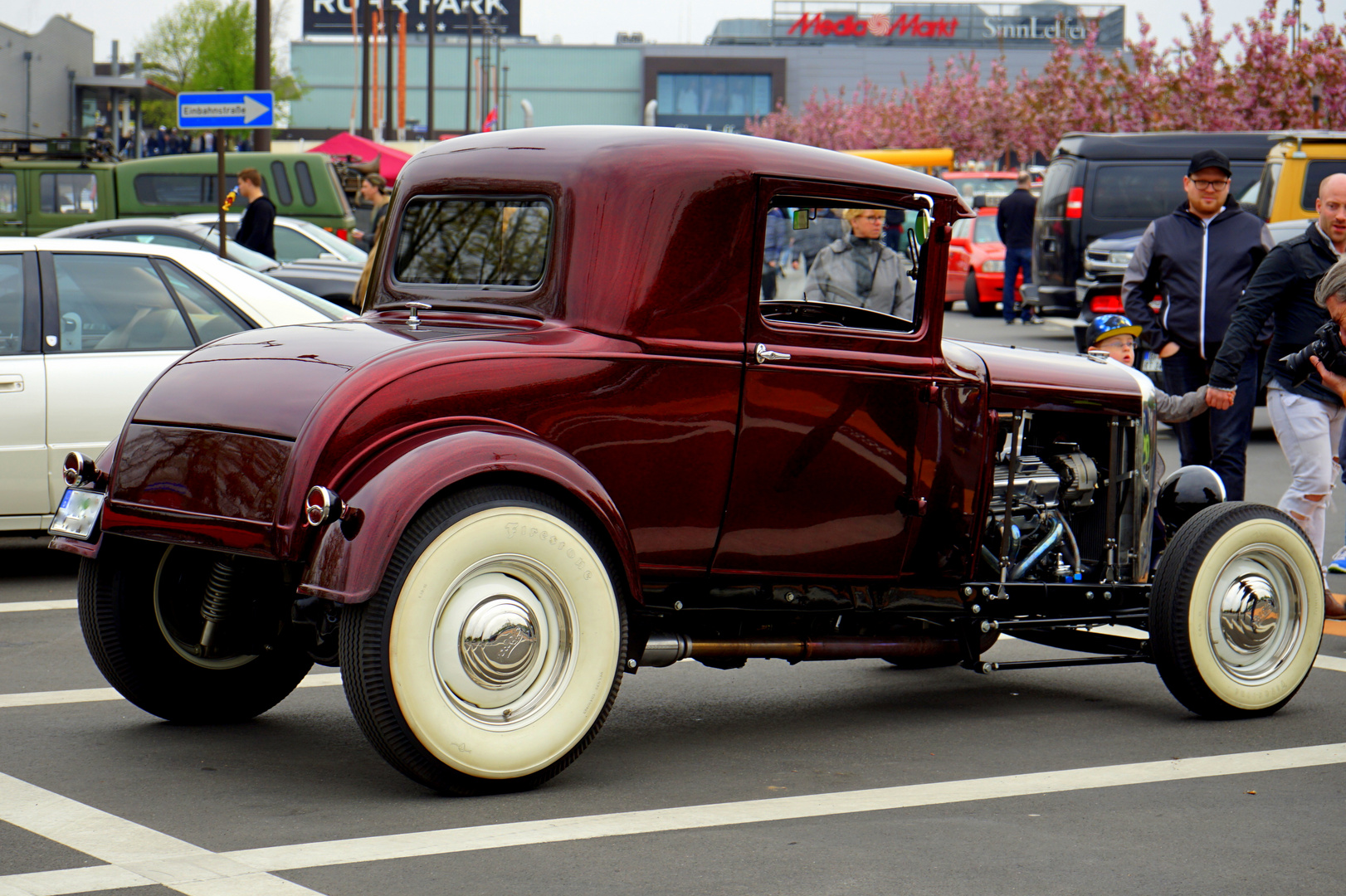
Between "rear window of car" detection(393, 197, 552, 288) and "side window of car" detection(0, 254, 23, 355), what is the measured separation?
293 centimetres

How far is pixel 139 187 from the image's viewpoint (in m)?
25.0

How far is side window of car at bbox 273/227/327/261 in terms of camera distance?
61.8 ft

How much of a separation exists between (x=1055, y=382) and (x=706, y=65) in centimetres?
9601

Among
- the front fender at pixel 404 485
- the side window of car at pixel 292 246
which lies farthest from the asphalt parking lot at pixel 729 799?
the side window of car at pixel 292 246

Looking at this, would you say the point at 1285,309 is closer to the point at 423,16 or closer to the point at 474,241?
the point at 474,241

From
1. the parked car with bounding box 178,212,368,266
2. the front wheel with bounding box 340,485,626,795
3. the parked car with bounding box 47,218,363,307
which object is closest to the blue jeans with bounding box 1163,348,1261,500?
the front wheel with bounding box 340,485,626,795

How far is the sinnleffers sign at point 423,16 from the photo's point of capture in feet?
346

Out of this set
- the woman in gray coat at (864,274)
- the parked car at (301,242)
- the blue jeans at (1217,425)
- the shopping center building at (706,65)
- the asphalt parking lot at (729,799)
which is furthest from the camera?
the shopping center building at (706,65)

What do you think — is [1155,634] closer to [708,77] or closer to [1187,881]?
[1187,881]

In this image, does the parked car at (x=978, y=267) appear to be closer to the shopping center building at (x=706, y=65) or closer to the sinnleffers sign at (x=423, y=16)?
the shopping center building at (x=706, y=65)

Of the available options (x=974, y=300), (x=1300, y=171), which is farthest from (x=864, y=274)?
(x=974, y=300)

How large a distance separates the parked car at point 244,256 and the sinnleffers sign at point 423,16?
9135 cm

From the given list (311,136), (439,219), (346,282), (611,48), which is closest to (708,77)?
(611,48)

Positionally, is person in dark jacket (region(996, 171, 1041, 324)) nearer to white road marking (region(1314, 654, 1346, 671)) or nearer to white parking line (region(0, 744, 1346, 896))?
A: white road marking (region(1314, 654, 1346, 671))
